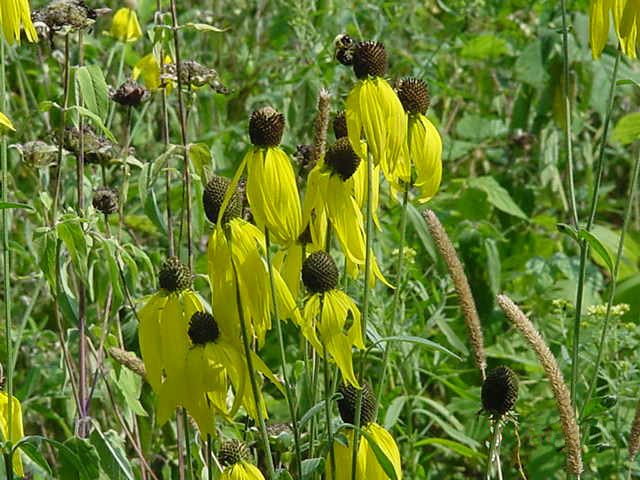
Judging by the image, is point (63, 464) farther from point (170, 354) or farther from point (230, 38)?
point (230, 38)

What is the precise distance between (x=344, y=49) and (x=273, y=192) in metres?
0.24

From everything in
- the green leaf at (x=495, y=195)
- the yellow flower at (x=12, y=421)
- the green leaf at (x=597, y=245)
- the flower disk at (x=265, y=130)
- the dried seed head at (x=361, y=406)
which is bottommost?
the green leaf at (x=495, y=195)

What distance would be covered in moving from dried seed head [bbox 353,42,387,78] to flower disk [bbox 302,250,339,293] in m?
0.23

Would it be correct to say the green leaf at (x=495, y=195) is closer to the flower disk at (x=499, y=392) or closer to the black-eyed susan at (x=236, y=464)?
the flower disk at (x=499, y=392)

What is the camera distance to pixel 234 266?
129 cm

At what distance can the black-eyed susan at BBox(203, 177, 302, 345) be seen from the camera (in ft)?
4.25

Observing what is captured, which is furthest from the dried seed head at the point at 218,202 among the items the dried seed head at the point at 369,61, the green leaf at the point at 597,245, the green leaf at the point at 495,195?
the green leaf at the point at 495,195

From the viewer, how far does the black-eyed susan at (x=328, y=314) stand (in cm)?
132

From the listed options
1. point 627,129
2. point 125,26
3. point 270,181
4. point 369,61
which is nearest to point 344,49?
point 369,61

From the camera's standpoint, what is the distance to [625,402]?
2508 mm

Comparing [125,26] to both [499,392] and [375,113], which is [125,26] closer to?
[375,113]

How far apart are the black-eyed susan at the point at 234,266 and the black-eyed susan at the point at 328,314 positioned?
0.03 metres

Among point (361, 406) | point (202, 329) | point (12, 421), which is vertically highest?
point (202, 329)

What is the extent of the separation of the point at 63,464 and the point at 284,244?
1.65 ft
